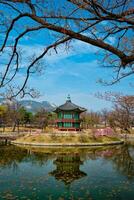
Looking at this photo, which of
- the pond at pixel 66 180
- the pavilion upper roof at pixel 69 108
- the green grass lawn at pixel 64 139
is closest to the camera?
the pond at pixel 66 180

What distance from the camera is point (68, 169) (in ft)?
65.3

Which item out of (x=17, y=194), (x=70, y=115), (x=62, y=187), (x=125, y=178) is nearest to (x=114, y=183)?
(x=125, y=178)

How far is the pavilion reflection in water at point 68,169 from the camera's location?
53.9 ft

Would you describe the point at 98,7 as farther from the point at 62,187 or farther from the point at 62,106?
the point at 62,106

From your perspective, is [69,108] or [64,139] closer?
[64,139]

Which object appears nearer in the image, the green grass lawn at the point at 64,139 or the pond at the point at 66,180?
the pond at the point at 66,180

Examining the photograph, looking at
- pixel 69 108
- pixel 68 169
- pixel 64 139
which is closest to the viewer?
pixel 68 169

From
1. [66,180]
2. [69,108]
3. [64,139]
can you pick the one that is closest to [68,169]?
[66,180]

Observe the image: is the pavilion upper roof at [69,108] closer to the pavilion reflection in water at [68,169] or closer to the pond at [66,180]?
the pavilion reflection in water at [68,169]

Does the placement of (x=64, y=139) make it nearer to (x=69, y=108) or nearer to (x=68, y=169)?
(x=69, y=108)

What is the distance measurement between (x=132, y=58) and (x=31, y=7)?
163 cm

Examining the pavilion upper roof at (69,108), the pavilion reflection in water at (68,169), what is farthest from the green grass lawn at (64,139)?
the pavilion reflection in water at (68,169)

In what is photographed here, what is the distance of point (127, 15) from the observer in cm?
421

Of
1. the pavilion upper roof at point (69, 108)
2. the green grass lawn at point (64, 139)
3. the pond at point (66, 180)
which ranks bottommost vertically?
the pond at point (66, 180)
